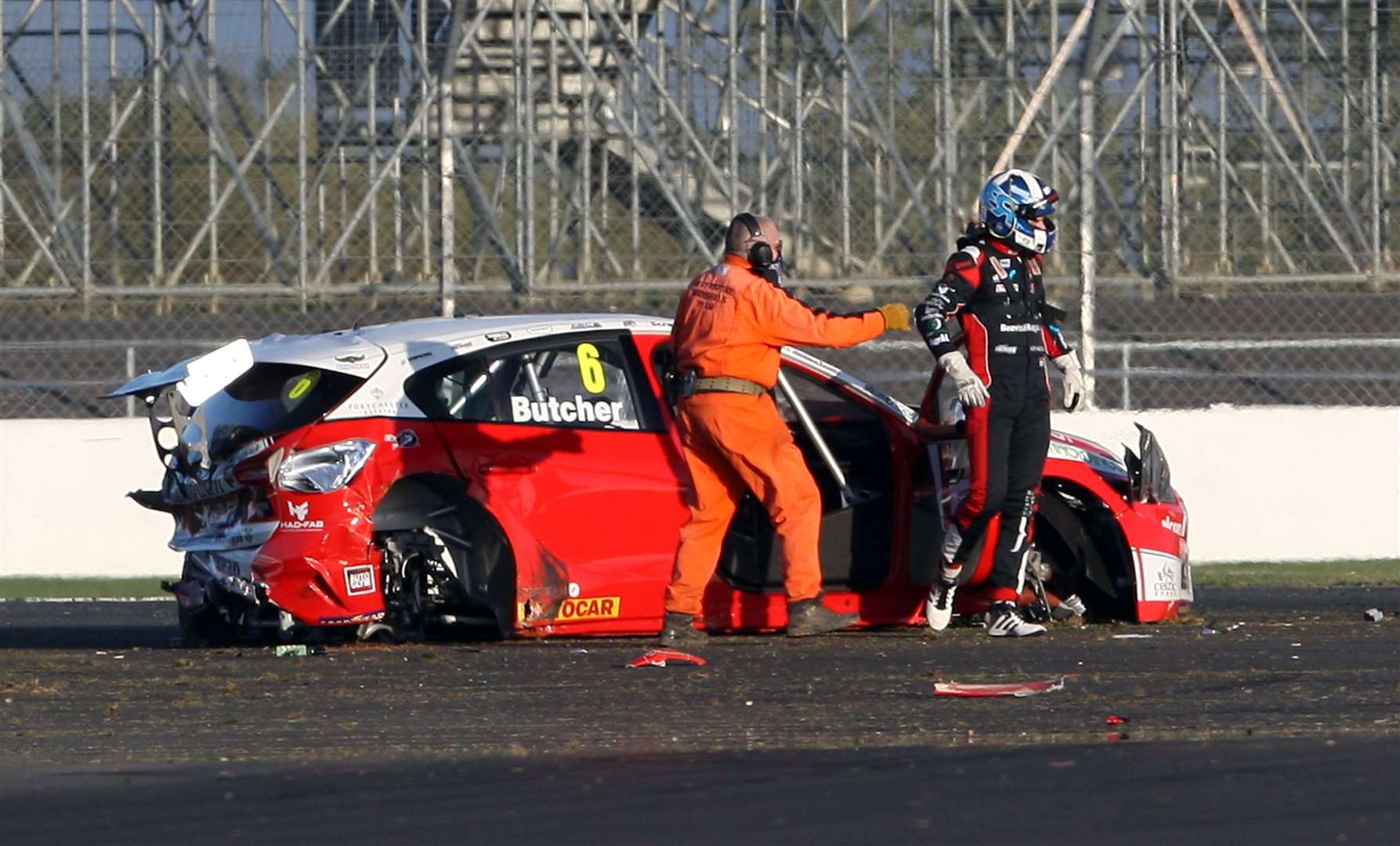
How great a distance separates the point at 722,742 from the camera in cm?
672

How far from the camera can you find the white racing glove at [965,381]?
360 inches

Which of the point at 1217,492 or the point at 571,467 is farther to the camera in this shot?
the point at 1217,492

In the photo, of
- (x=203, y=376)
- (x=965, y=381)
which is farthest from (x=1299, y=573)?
(x=203, y=376)

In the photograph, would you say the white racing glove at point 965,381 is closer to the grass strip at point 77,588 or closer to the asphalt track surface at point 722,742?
the asphalt track surface at point 722,742

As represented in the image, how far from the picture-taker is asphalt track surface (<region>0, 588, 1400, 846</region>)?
5.57 m

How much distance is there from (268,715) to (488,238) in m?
7.54

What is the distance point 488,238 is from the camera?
14.6m

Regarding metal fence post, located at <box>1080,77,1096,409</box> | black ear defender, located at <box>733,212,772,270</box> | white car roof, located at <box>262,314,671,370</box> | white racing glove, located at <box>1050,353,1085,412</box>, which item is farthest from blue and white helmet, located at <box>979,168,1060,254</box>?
metal fence post, located at <box>1080,77,1096,409</box>

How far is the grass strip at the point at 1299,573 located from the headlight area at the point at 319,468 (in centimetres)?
559

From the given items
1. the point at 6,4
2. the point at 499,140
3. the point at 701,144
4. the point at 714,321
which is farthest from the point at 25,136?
the point at 714,321

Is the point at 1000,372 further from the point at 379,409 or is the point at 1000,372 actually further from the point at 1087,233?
the point at 1087,233

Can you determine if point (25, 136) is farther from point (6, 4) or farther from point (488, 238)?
point (488, 238)

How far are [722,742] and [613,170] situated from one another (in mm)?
8405

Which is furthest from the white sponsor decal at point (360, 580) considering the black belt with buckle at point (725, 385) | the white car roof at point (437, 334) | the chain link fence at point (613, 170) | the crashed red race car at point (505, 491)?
the chain link fence at point (613, 170)
